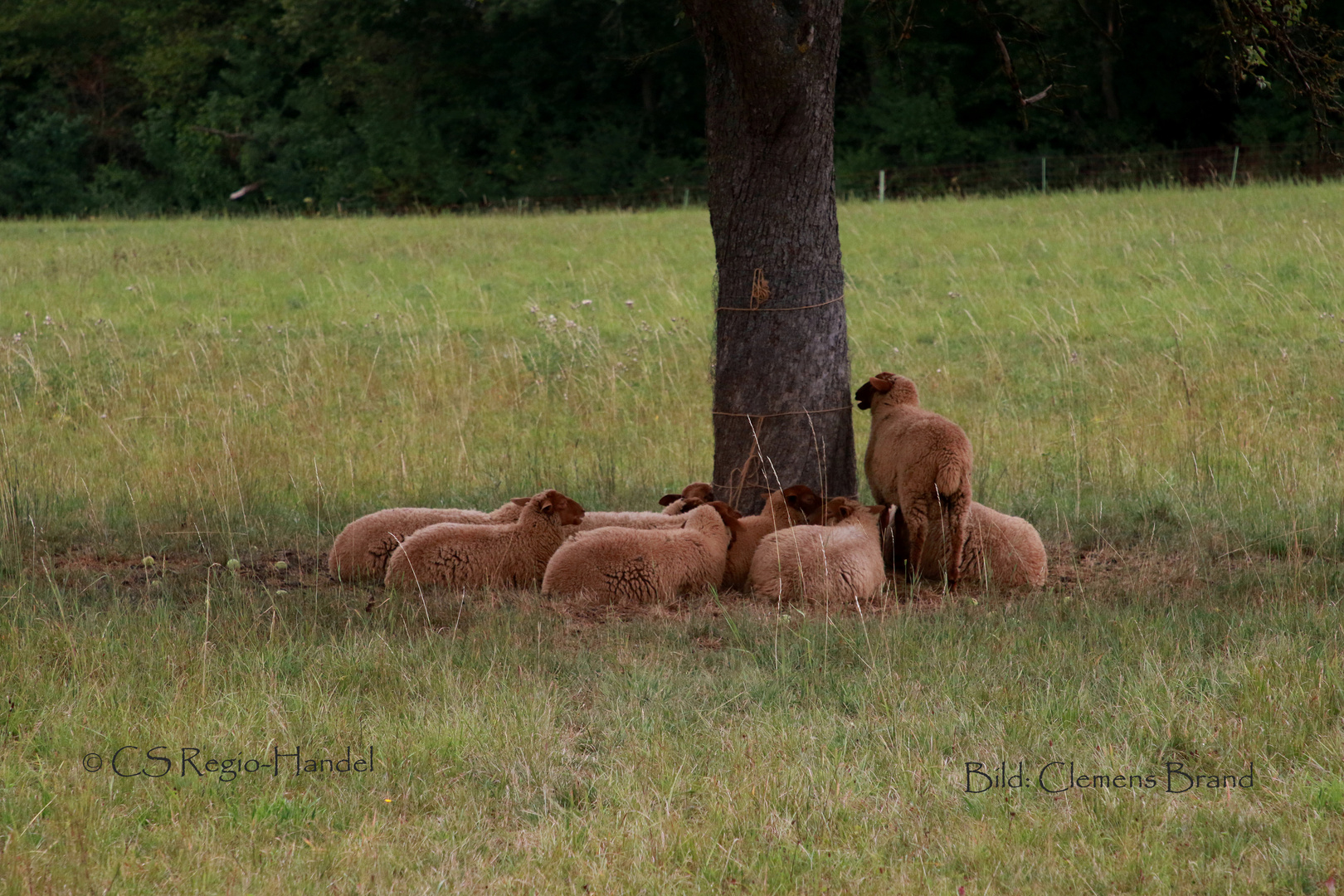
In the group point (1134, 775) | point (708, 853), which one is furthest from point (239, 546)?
point (1134, 775)

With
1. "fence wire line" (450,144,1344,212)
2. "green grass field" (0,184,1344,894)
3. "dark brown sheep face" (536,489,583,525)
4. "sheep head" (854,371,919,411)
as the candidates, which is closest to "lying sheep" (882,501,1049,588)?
"green grass field" (0,184,1344,894)

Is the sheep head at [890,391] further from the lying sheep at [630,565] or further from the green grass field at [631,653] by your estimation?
the lying sheep at [630,565]

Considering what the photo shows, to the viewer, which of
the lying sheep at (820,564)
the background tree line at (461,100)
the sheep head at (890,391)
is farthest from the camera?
the background tree line at (461,100)

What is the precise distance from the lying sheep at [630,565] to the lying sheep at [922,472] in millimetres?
1016

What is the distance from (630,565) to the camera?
6.14 metres

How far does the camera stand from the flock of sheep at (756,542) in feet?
20.1

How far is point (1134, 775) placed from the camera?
13.8 feet

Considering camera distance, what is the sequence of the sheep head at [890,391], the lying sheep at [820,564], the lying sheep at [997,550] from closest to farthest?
the lying sheep at [820,564]
the lying sheep at [997,550]
the sheep head at [890,391]

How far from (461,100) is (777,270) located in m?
45.7

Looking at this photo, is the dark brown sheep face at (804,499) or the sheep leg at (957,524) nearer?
the sheep leg at (957,524)

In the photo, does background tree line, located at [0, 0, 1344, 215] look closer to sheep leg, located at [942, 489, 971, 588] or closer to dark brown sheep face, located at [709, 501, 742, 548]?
sheep leg, located at [942, 489, 971, 588]

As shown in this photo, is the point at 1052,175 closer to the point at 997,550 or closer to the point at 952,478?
the point at 997,550

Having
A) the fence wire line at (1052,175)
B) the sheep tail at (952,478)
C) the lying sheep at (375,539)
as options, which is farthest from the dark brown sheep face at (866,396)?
the fence wire line at (1052,175)

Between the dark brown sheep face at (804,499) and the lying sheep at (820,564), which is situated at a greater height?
the dark brown sheep face at (804,499)
